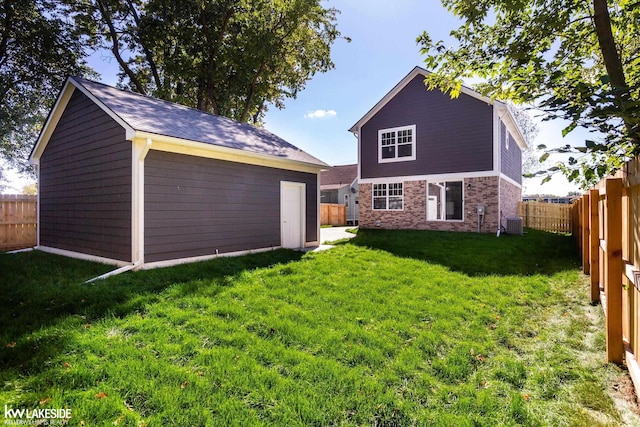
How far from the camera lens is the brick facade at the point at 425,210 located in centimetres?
1316

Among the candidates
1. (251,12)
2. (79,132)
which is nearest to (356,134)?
(251,12)

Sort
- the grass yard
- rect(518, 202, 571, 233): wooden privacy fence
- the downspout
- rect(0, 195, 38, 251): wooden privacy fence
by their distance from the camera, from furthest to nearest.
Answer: rect(518, 202, 571, 233): wooden privacy fence
rect(0, 195, 38, 251): wooden privacy fence
the downspout
the grass yard

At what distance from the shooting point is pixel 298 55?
19438 mm

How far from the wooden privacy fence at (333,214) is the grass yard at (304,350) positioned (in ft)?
56.1

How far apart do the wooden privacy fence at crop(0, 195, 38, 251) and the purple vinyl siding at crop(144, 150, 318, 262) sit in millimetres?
7738

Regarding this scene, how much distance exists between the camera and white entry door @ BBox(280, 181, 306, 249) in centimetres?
1038

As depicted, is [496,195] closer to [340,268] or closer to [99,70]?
[340,268]

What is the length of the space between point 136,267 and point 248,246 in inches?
121

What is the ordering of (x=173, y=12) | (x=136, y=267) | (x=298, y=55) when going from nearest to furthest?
(x=136, y=267)
(x=173, y=12)
(x=298, y=55)

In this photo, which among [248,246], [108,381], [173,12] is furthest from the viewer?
[173,12]

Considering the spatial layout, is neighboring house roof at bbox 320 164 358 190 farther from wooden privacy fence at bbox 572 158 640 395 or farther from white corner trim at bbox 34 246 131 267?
wooden privacy fence at bbox 572 158 640 395

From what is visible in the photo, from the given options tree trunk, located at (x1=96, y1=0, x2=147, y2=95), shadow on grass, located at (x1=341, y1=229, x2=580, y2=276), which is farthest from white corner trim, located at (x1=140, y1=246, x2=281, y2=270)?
tree trunk, located at (x1=96, y1=0, x2=147, y2=95)

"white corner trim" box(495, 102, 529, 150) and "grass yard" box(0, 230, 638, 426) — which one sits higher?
"white corner trim" box(495, 102, 529, 150)

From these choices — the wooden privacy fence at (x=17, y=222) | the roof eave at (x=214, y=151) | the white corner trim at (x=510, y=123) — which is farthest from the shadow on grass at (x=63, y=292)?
the white corner trim at (x=510, y=123)
